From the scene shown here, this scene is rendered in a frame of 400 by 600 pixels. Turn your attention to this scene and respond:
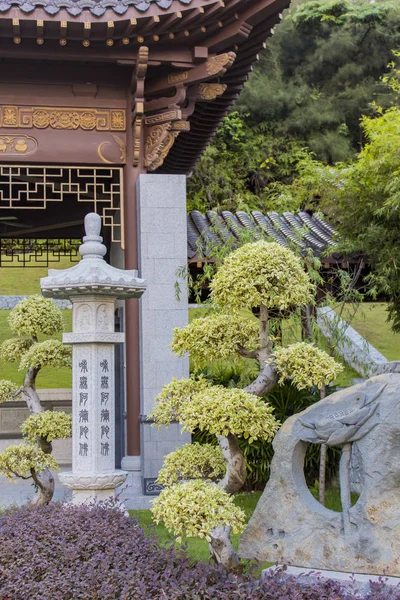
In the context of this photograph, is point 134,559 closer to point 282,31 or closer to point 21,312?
point 21,312

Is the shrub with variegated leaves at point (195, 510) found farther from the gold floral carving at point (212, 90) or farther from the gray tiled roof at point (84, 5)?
the gold floral carving at point (212, 90)

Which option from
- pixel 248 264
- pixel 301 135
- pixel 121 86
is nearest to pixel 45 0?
pixel 121 86

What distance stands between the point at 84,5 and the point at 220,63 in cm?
147

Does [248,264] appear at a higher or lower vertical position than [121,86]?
lower

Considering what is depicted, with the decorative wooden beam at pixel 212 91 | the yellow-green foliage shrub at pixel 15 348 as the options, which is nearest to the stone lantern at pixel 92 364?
the yellow-green foliage shrub at pixel 15 348

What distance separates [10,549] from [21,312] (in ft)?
8.98

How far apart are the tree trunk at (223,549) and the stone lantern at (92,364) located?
49.1 inches

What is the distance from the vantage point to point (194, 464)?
546 centimetres

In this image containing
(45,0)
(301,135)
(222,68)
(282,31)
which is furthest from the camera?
(282,31)

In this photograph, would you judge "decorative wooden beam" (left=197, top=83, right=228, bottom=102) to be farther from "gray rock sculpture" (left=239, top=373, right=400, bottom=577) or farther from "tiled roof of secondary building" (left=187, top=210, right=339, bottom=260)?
"gray rock sculpture" (left=239, top=373, right=400, bottom=577)

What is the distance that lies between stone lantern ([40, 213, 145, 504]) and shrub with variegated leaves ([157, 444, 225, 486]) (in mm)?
687

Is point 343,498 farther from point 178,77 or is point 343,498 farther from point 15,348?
point 178,77

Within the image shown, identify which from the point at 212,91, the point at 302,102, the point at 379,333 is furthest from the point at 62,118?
the point at 302,102

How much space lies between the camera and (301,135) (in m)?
23.7
